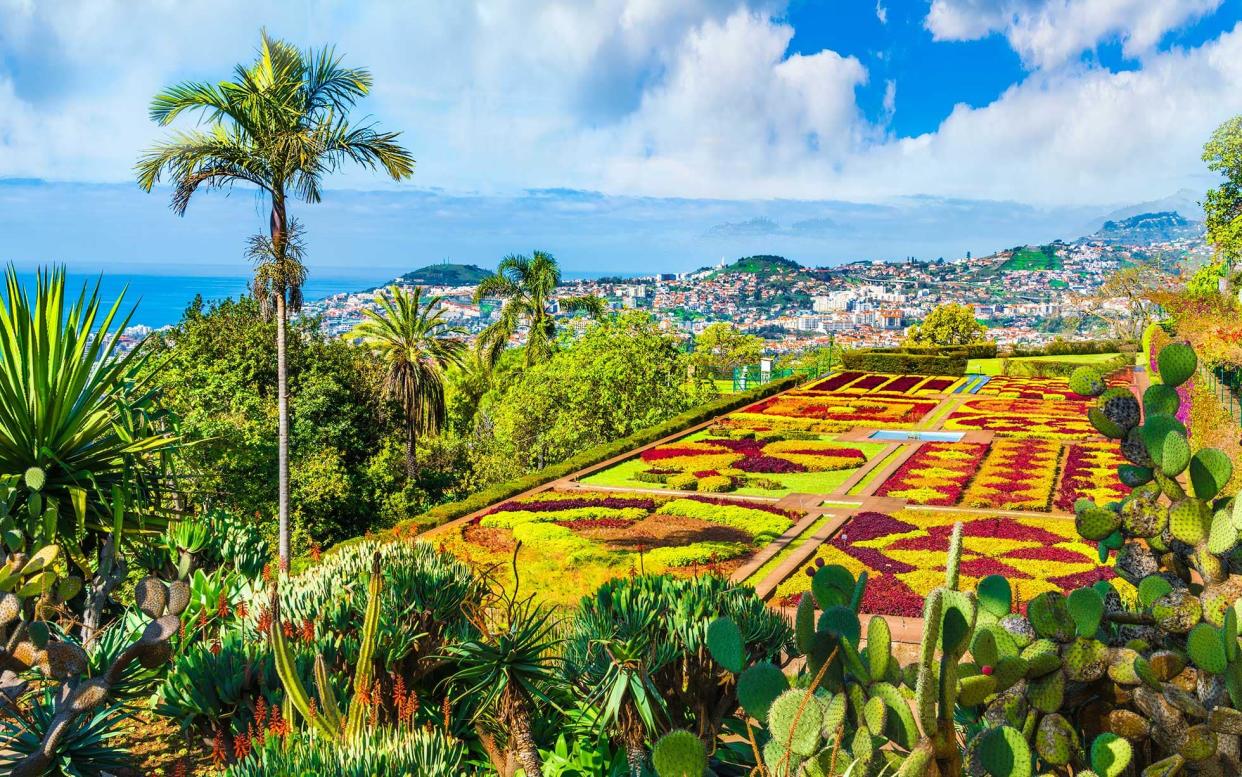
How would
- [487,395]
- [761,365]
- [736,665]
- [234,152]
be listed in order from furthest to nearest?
[761,365], [487,395], [234,152], [736,665]

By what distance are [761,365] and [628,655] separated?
133ft

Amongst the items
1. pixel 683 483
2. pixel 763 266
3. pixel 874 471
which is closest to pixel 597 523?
pixel 683 483

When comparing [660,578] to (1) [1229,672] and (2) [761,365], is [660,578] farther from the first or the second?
(2) [761,365]

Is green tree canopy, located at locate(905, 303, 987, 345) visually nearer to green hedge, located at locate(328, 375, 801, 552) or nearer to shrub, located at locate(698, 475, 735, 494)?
green hedge, located at locate(328, 375, 801, 552)

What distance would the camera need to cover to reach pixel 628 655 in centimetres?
584

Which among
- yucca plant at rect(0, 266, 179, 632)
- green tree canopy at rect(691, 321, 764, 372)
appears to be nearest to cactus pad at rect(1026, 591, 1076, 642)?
yucca plant at rect(0, 266, 179, 632)

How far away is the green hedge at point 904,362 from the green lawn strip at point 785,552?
2989 cm

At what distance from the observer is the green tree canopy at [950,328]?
2391 inches

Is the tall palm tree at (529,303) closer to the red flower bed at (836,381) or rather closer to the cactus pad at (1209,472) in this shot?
the red flower bed at (836,381)

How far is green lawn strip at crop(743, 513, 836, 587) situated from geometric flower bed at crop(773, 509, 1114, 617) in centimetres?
44

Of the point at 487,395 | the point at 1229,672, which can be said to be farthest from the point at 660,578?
the point at 487,395

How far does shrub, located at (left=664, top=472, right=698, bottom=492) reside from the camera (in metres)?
20.6

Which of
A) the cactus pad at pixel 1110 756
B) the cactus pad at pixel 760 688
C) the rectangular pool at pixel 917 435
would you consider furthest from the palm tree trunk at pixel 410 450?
the cactus pad at pixel 1110 756

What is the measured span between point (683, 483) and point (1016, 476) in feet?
24.3
